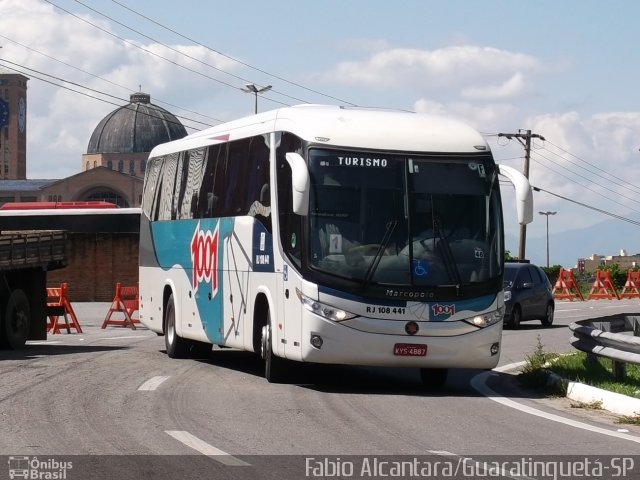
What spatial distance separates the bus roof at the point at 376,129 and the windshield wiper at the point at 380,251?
0.98 m

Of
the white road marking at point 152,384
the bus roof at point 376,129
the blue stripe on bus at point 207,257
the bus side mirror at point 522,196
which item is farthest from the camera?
the blue stripe on bus at point 207,257

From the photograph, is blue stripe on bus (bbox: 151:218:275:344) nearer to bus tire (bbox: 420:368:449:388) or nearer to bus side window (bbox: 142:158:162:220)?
bus side window (bbox: 142:158:162:220)

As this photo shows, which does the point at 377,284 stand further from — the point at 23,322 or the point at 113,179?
the point at 113,179

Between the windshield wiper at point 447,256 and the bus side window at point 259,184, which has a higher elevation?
the bus side window at point 259,184

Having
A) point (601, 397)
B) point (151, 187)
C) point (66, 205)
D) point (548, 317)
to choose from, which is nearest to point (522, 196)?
point (601, 397)

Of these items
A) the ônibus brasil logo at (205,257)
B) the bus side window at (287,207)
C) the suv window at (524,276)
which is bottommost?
the suv window at (524,276)

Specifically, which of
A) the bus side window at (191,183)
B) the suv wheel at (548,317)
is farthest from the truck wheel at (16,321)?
the suv wheel at (548,317)

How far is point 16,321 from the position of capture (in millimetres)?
22141

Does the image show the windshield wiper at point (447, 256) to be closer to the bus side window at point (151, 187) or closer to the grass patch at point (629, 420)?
the grass patch at point (629, 420)

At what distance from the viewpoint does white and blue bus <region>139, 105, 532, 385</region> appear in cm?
1504

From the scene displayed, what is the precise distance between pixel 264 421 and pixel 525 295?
19.5 meters

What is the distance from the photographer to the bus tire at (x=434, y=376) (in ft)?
54.4

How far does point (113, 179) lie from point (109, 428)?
137 meters

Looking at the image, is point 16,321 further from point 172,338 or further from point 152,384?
point 152,384
